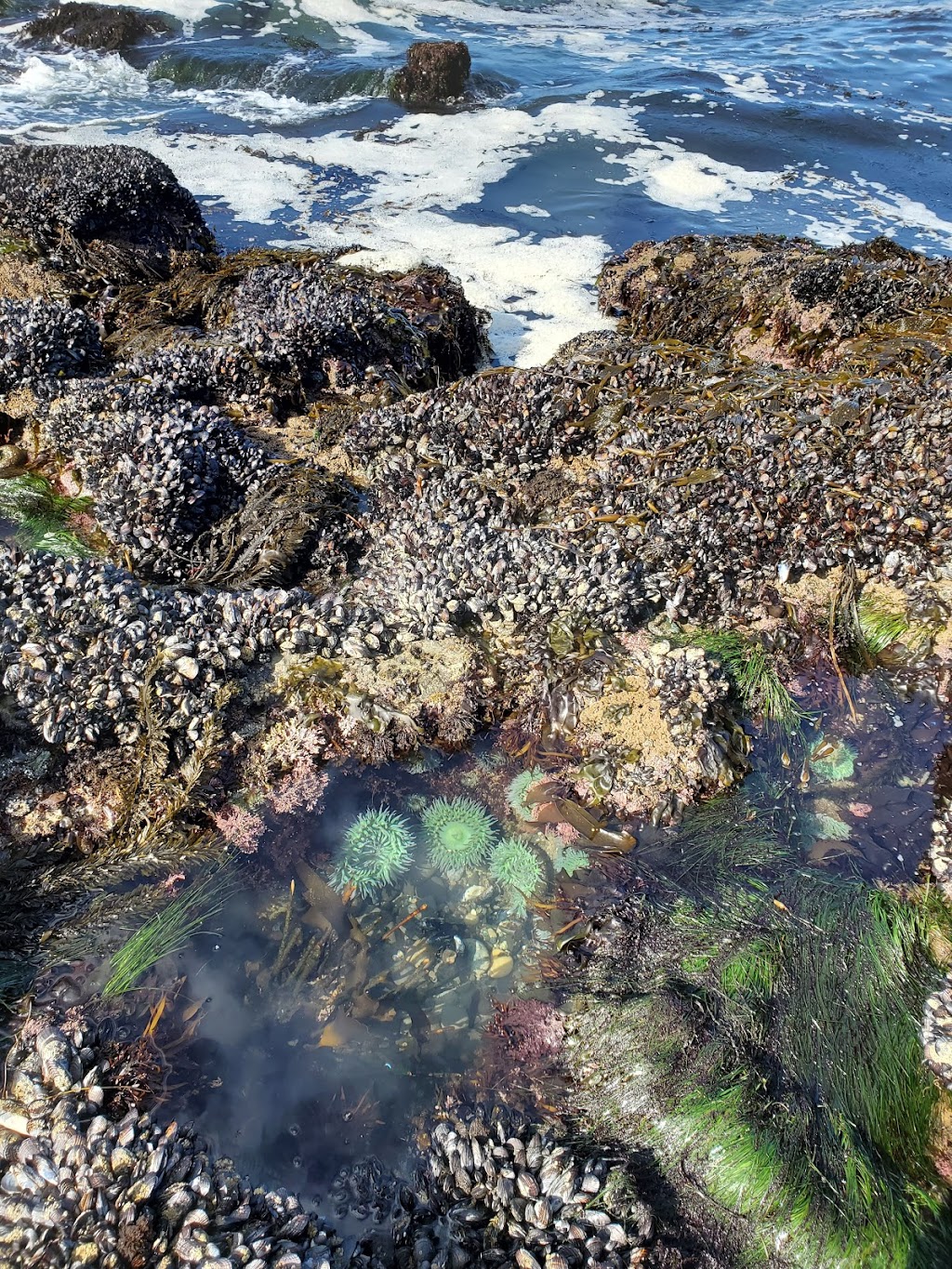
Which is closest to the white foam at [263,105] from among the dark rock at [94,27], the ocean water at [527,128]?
the ocean water at [527,128]

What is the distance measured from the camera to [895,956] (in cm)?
320

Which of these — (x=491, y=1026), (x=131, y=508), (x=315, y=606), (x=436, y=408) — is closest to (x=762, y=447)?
(x=436, y=408)

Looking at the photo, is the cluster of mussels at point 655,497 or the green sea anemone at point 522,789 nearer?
the green sea anemone at point 522,789

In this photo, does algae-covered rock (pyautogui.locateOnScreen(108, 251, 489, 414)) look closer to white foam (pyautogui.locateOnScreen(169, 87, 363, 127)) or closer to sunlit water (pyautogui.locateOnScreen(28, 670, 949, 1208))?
sunlit water (pyautogui.locateOnScreen(28, 670, 949, 1208))

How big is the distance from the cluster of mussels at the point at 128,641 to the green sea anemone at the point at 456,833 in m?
1.01

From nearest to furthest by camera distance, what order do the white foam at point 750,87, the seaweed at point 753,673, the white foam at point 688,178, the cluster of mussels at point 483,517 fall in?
the seaweed at point 753,673
the cluster of mussels at point 483,517
the white foam at point 688,178
the white foam at point 750,87

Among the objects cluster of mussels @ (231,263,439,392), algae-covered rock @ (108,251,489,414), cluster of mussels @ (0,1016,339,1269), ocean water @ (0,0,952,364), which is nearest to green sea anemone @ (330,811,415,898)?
cluster of mussels @ (0,1016,339,1269)

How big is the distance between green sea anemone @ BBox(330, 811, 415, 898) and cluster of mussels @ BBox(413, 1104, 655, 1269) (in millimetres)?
1045

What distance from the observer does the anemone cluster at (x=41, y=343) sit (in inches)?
236

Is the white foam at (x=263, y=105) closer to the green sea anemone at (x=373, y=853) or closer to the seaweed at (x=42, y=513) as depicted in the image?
the seaweed at (x=42, y=513)

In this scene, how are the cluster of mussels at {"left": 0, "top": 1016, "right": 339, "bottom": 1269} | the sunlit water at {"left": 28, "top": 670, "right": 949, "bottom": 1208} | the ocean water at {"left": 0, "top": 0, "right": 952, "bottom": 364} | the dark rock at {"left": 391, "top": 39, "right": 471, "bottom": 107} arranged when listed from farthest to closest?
the dark rock at {"left": 391, "top": 39, "right": 471, "bottom": 107} < the ocean water at {"left": 0, "top": 0, "right": 952, "bottom": 364} < the sunlit water at {"left": 28, "top": 670, "right": 949, "bottom": 1208} < the cluster of mussels at {"left": 0, "top": 1016, "right": 339, "bottom": 1269}

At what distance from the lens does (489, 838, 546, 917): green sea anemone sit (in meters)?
3.50

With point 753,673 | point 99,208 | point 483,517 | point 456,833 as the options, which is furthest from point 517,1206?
point 99,208

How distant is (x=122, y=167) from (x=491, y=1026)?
9380 millimetres
